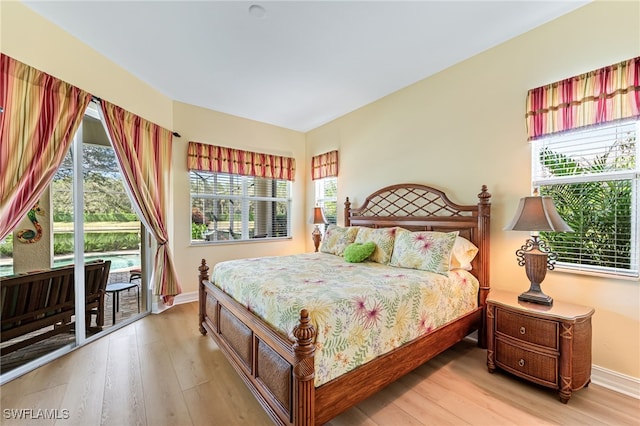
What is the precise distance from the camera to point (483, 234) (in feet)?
8.70

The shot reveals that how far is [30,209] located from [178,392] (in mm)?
1902

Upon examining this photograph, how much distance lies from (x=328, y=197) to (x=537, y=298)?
10.8 feet

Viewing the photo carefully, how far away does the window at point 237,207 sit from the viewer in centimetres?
420

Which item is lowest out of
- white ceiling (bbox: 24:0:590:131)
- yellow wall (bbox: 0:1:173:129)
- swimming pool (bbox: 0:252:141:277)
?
swimming pool (bbox: 0:252:141:277)

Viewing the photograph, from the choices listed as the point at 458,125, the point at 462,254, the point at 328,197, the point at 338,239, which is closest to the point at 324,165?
the point at 328,197

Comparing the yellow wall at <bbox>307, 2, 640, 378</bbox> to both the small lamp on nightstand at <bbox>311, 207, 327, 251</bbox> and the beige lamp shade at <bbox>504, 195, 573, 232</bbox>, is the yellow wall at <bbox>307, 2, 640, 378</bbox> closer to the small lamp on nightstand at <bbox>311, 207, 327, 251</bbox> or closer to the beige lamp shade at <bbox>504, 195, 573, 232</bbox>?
the beige lamp shade at <bbox>504, 195, 573, 232</bbox>

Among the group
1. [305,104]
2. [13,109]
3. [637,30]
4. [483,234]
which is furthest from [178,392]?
[637,30]

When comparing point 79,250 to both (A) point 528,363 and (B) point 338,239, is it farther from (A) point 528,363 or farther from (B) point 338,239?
(A) point 528,363

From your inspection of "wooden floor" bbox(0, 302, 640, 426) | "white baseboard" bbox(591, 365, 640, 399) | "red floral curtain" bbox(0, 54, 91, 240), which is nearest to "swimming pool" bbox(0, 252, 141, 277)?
"red floral curtain" bbox(0, 54, 91, 240)

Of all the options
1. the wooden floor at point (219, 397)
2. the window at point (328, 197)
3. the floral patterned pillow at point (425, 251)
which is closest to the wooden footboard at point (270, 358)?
the wooden floor at point (219, 397)

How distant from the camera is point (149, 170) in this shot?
3324mm

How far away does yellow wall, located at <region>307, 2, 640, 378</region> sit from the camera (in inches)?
79.3

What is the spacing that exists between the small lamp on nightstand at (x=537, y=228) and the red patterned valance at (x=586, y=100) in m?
0.70

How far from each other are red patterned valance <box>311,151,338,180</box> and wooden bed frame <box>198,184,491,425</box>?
126cm
